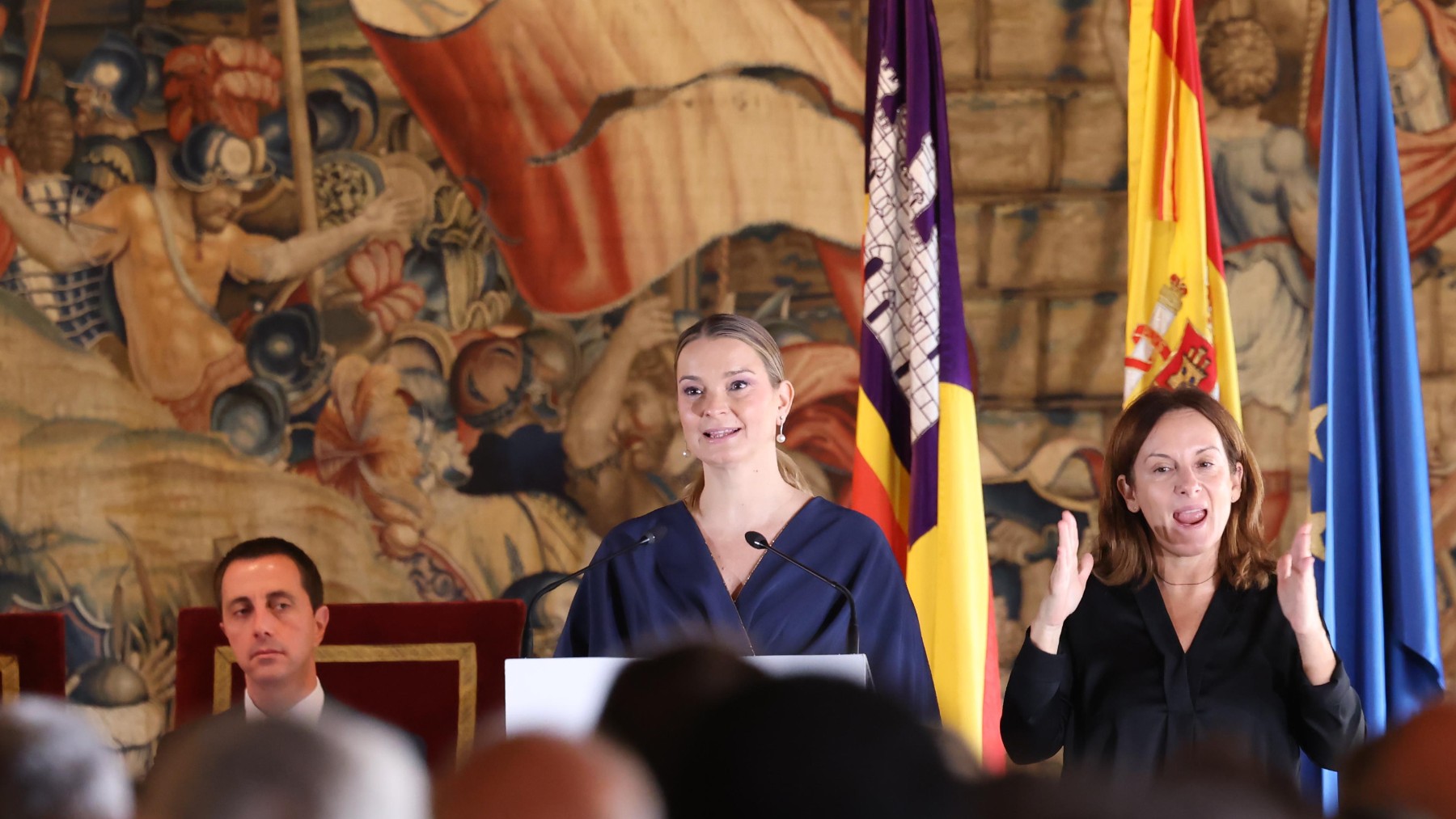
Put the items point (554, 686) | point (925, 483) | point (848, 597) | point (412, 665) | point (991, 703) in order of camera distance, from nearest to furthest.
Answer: point (554, 686) → point (848, 597) → point (412, 665) → point (991, 703) → point (925, 483)

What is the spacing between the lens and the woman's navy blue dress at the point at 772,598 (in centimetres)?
307

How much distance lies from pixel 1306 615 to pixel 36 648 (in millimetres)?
3482

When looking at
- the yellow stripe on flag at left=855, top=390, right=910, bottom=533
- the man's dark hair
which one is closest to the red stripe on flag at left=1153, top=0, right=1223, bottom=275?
the yellow stripe on flag at left=855, top=390, right=910, bottom=533

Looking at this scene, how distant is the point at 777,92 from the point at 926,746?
5.27 m

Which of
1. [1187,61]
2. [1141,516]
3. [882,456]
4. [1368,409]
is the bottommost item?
[1141,516]

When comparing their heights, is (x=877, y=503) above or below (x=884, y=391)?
below

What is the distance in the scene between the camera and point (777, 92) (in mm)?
5641

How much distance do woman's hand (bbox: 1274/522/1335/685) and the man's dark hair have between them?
236 centimetres

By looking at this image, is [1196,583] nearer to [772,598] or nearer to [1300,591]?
[1300,591]

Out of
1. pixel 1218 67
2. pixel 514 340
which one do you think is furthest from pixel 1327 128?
pixel 514 340

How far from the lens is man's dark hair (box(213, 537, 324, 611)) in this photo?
364cm

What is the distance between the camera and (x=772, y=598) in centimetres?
313

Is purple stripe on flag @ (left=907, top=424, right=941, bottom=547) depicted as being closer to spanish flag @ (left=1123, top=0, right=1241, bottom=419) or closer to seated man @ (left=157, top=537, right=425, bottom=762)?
spanish flag @ (left=1123, top=0, right=1241, bottom=419)

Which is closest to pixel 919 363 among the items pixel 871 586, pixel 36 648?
pixel 871 586
